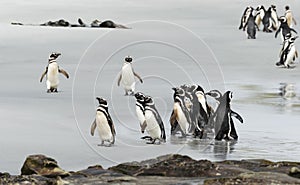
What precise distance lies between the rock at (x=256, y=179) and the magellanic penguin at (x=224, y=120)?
68.3 inches

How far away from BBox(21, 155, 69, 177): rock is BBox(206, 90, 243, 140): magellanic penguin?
→ 6.34 feet

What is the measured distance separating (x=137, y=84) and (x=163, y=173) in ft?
10.7

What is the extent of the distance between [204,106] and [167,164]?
1661 mm

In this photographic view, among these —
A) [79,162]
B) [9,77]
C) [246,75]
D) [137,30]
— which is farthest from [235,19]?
[79,162]

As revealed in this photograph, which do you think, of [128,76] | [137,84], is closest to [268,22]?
[137,84]

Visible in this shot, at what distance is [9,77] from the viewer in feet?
31.6

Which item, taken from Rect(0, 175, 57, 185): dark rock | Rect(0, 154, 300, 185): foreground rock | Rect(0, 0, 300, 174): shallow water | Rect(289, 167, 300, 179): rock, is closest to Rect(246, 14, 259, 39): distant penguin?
Rect(0, 0, 300, 174): shallow water

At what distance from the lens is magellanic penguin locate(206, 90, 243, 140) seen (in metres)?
6.54

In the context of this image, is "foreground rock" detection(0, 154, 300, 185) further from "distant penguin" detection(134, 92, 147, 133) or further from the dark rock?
"distant penguin" detection(134, 92, 147, 133)

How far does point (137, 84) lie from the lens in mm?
8172

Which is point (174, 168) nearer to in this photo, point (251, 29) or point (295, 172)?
point (295, 172)

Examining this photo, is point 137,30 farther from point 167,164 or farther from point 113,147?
point 167,164

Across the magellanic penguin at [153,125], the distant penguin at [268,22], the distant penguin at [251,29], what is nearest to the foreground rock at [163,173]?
the magellanic penguin at [153,125]

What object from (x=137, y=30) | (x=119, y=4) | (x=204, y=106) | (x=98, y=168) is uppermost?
(x=119, y=4)
